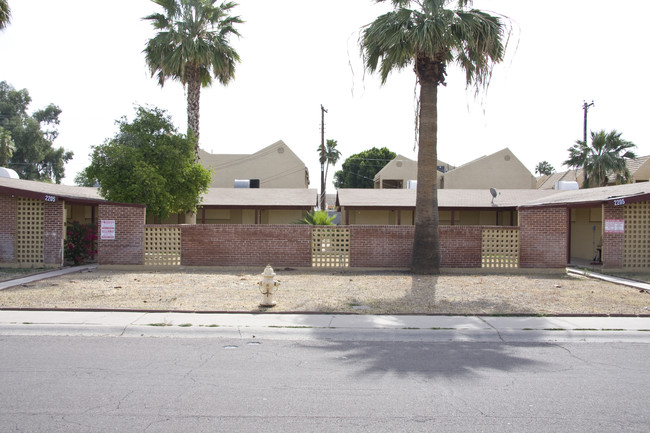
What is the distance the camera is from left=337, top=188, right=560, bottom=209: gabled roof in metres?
27.2

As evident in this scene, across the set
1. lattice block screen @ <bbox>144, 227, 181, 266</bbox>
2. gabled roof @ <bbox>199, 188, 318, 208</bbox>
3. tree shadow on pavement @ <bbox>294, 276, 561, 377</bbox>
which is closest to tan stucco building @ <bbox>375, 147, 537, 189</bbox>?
gabled roof @ <bbox>199, 188, 318, 208</bbox>

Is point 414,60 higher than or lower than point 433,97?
higher

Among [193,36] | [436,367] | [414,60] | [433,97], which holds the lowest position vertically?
[436,367]

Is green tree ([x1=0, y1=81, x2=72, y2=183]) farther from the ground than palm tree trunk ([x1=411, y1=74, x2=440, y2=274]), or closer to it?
farther from the ground

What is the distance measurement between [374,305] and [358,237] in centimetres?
647

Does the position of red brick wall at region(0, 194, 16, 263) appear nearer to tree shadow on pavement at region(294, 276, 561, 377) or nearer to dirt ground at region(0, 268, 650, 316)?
dirt ground at region(0, 268, 650, 316)

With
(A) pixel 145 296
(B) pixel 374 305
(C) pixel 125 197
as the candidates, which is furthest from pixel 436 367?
(C) pixel 125 197

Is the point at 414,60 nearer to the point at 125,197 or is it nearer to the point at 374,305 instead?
the point at 374,305

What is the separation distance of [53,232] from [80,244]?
2018mm

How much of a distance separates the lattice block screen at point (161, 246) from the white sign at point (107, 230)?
1.03 m

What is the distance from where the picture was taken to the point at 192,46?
22.5 metres

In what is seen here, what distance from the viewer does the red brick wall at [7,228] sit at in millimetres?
16141

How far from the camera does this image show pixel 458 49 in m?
15.2

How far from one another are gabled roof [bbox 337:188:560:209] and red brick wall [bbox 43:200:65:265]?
46.2 feet
